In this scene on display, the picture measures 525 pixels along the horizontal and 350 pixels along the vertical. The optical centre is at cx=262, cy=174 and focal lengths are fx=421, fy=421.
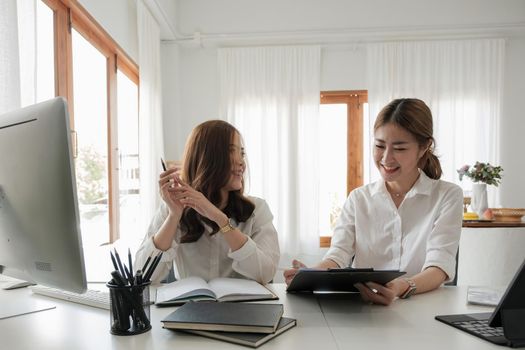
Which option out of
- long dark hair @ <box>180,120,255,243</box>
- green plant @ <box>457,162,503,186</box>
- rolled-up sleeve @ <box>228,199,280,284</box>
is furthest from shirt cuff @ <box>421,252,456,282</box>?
green plant @ <box>457,162,503,186</box>

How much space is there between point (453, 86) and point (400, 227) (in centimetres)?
338

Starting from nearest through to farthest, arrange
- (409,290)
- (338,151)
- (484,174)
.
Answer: (409,290) → (484,174) → (338,151)

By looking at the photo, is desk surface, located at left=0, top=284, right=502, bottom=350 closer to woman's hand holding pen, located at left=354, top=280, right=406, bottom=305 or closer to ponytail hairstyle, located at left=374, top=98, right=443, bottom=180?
woman's hand holding pen, located at left=354, top=280, right=406, bottom=305

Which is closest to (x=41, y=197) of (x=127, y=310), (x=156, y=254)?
(x=127, y=310)

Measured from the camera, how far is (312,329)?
34.8 inches

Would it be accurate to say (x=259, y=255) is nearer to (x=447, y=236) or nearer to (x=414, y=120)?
(x=447, y=236)

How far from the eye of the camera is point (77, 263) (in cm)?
84

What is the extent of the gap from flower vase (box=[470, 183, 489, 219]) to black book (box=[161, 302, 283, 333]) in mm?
2704

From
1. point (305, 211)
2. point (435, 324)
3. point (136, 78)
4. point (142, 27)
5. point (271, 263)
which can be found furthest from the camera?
point (305, 211)

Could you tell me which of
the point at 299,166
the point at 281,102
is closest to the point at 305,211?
the point at 299,166

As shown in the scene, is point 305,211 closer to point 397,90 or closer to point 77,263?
point 397,90

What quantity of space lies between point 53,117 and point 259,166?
370 centimetres

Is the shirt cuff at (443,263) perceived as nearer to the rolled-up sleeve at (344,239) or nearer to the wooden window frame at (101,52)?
the rolled-up sleeve at (344,239)

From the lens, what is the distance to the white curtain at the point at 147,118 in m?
3.53
